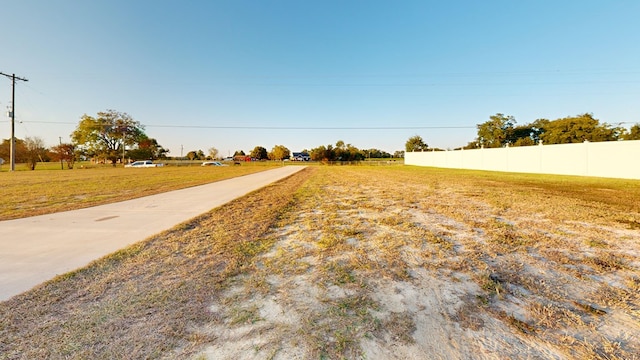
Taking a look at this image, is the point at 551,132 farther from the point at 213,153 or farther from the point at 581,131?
the point at 213,153

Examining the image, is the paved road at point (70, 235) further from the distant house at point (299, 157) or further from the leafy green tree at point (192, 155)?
the leafy green tree at point (192, 155)

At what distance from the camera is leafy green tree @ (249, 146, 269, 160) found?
8431 centimetres

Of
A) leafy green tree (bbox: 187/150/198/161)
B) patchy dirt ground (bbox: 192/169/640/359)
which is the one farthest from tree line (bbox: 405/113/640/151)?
leafy green tree (bbox: 187/150/198/161)

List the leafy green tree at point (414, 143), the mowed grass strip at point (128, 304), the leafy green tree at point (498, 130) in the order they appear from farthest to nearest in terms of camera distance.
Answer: the leafy green tree at point (414, 143) → the leafy green tree at point (498, 130) → the mowed grass strip at point (128, 304)

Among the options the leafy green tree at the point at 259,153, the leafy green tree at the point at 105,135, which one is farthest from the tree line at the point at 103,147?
the leafy green tree at the point at 259,153

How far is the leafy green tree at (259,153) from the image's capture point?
84.3 metres

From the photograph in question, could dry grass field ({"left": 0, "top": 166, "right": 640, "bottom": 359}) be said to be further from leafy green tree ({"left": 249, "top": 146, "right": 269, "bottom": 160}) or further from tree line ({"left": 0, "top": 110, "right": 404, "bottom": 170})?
leafy green tree ({"left": 249, "top": 146, "right": 269, "bottom": 160})

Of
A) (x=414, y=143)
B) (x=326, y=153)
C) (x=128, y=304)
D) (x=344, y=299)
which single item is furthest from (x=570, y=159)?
(x=414, y=143)

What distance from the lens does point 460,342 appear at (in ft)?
5.15

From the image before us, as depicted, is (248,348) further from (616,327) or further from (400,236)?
(400,236)

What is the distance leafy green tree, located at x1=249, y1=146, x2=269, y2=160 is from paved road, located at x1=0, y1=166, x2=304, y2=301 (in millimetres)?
80424

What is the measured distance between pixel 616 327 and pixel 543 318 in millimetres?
440

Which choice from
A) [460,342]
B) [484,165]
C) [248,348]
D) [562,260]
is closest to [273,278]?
[248,348]

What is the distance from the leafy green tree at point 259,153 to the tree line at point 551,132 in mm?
61686
